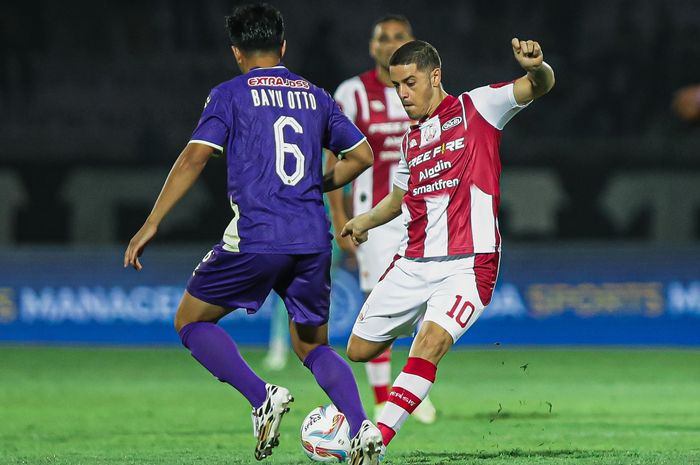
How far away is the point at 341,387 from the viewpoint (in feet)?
17.6

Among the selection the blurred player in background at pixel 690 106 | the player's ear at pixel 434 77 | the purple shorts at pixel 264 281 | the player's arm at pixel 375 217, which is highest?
the blurred player in background at pixel 690 106

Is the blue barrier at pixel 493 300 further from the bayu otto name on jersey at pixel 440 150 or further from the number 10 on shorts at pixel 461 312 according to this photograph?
the number 10 on shorts at pixel 461 312

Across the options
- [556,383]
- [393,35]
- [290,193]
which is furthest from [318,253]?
[556,383]

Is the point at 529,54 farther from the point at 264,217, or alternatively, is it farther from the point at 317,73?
the point at 317,73

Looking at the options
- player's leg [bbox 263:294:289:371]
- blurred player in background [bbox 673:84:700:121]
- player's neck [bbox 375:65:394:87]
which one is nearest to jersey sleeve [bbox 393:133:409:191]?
player's neck [bbox 375:65:394:87]

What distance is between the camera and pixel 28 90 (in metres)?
15.2

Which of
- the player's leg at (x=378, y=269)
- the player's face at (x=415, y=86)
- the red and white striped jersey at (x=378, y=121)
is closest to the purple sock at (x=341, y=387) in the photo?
the player's face at (x=415, y=86)

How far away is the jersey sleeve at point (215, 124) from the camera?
17.1 ft

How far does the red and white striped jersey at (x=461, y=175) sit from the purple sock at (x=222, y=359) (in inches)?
35.5

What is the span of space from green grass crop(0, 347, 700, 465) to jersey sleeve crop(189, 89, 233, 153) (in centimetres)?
145

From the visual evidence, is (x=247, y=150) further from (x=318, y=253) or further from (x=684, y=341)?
(x=684, y=341)

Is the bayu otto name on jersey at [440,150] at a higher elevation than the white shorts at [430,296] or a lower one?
higher

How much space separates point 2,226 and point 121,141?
5.72 ft

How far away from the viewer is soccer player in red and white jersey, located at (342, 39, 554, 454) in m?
5.30
